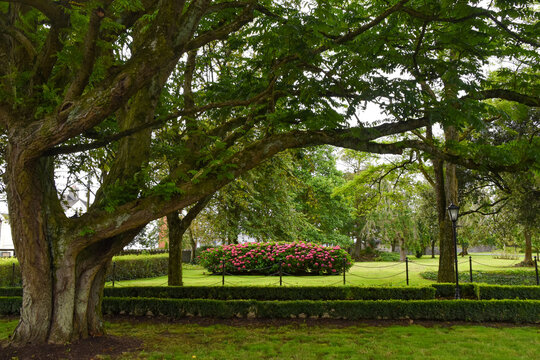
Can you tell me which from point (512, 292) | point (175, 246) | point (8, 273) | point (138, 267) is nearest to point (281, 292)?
point (175, 246)

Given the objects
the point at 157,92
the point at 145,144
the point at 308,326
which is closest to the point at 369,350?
the point at 308,326

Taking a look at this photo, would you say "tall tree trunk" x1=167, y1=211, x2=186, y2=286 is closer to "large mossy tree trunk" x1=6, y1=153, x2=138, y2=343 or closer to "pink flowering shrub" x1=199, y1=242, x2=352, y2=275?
"large mossy tree trunk" x1=6, y1=153, x2=138, y2=343

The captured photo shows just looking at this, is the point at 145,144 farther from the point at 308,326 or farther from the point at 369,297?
the point at 369,297

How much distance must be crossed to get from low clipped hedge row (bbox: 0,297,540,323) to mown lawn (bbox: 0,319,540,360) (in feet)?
2.04

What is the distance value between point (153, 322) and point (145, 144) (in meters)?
4.94

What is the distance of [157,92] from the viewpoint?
7750 millimetres

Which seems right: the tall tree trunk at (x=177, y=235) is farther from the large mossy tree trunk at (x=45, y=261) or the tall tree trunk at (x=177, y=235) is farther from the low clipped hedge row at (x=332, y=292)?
the large mossy tree trunk at (x=45, y=261)

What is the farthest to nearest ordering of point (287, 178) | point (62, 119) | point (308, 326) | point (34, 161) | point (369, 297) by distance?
point (287, 178)
point (369, 297)
point (308, 326)
point (34, 161)
point (62, 119)

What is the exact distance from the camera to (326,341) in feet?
25.7

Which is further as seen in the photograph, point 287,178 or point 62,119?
point 287,178

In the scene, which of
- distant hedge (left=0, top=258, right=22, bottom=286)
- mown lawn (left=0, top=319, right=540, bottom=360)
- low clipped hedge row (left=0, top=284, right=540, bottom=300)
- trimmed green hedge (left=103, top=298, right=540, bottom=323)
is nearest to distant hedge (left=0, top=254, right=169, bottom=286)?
distant hedge (left=0, top=258, right=22, bottom=286)

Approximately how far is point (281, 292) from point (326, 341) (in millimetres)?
3586

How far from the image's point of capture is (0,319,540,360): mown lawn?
22.2ft

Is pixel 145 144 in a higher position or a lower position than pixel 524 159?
higher
